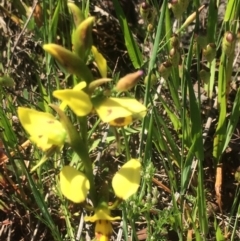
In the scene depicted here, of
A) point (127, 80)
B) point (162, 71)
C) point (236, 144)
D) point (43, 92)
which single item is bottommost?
point (236, 144)

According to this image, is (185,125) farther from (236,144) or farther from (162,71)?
(236,144)

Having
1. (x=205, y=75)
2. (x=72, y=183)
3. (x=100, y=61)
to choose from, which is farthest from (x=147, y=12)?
(x=72, y=183)

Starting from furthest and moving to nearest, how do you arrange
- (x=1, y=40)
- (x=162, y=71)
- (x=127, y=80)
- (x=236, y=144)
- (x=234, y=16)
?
(x=1, y=40) < (x=236, y=144) < (x=234, y=16) < (x=162, y=71) < (x=127, y=80)

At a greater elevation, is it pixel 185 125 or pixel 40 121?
pixel 40 121

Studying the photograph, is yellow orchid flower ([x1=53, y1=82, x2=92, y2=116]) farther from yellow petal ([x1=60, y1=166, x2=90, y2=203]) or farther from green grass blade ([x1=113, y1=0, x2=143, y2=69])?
green grass blade ([x1=113, y1=0, x2=143, y2=69])

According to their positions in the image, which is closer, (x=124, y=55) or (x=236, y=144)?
(x=236, y=144)

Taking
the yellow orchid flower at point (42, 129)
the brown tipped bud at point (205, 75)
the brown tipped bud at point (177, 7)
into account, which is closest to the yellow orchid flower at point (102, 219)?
the yellow orchid flower at point (42, 129)

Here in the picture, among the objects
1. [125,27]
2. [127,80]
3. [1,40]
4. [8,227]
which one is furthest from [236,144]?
[127,80]
